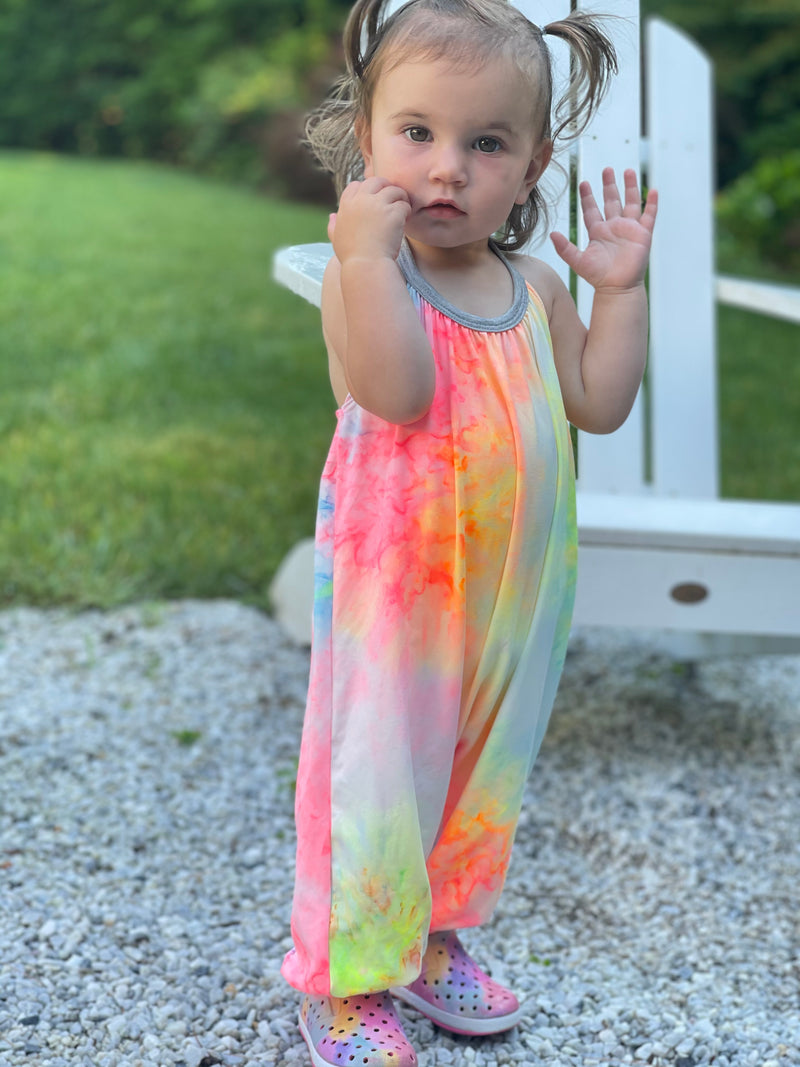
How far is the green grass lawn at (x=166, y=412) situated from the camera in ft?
10.3

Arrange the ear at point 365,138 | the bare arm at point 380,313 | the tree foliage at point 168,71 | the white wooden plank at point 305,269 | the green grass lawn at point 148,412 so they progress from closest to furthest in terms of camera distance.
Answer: the bare arm at point 380,313 → the ear at point 365,138 → the white wooden plank at point 305,269 → the green grass lawn at point 148,412 → the tree foliage at point 168,71

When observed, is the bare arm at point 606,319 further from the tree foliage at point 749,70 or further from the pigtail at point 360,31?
the tree foliage at point 749,70

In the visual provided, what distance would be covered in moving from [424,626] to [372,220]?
403 mm

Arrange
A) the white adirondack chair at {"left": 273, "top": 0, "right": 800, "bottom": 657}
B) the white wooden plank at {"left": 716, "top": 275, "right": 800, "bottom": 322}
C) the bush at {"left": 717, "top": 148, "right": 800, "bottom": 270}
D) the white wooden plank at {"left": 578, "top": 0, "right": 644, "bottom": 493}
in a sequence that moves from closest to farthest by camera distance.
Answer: the white wooden plank at {"left": 578, "top": 0, "right": 644, "bottom": 493}
the white adirondack chair at {"left": 273, "top": 0, "right": 800, "bottom": 657}
the white wooden plank at {"left": 716, "top": 275, "right": 800, "bottom": 322}
the bush at {"left": 717, "top": 148, "right": 800, "bottom": 270}

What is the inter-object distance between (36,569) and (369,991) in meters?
1.97

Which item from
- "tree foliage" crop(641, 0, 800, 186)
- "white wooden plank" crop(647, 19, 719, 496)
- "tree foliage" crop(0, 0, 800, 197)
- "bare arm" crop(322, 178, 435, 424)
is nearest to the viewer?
"bare arm" crop(322, 178, 435, 424)

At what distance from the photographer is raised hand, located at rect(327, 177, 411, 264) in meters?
1.12

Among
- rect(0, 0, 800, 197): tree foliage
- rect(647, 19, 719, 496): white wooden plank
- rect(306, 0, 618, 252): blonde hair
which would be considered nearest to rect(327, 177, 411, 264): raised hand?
rect(306, 0, 618, 252): blonde hair

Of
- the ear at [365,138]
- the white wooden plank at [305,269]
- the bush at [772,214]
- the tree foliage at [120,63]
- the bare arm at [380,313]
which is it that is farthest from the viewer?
the tree foliage at [120,63]

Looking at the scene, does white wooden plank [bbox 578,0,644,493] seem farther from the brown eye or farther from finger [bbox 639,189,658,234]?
the brown eye

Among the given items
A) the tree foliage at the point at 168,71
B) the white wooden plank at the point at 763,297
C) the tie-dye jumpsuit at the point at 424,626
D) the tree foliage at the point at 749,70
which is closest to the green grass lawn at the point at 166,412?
the white wooden plank at the point at 763,297

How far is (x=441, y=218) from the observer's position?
3.80 ft

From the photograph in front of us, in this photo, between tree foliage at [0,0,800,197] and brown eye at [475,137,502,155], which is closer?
brown eye at [475,137,502,155]

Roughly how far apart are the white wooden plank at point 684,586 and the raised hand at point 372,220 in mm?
1072
